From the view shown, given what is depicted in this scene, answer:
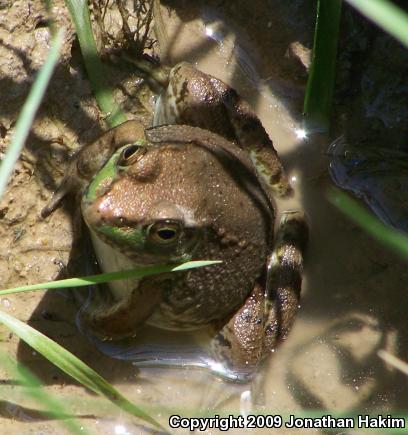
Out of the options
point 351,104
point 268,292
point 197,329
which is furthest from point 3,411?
point 351,104

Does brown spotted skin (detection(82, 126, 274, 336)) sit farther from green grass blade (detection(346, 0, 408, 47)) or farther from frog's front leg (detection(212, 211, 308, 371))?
green grass blade (detection(346, 0, 408, 47))

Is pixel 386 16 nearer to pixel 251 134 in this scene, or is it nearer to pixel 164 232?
pixel 164 232

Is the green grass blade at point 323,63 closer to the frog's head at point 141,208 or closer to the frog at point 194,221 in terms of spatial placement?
the frog at point 194,221

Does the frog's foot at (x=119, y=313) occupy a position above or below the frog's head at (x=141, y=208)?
below

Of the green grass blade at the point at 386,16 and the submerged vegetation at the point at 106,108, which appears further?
the submerged vegetation at the point at 106,108

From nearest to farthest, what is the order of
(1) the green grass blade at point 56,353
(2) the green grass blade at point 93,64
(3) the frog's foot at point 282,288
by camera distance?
1. (1) the green grass blade at point 56,353
2. (2) the green grass blade at point 93,64
3. (3) the frog's foot at point 282,288

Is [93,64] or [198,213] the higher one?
[93,64]

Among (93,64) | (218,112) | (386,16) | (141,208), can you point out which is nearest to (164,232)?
(141,208)

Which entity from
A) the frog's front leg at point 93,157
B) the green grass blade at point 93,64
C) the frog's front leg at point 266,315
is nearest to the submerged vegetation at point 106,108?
the green grass blade at point 93,64
